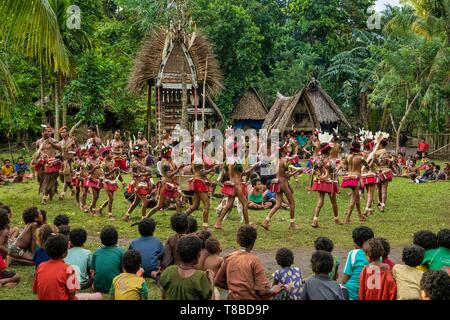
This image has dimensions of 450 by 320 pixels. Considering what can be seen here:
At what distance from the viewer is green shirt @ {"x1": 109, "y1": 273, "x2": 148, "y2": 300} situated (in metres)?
5.52

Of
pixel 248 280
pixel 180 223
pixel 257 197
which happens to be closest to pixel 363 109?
pixel 257 197

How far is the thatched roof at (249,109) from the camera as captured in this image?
35.2m

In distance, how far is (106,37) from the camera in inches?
1380

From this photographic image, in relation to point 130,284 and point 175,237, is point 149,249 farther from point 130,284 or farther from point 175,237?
point 130,284

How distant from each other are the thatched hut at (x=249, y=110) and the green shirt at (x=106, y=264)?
28501 mm

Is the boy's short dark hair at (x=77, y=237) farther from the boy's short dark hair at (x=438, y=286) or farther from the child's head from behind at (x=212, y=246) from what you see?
the boy's short dark hair at (x=438, y=286)

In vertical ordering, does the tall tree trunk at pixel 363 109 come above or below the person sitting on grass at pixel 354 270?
above

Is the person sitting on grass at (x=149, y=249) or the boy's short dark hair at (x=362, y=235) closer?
the boy's short dark hair at (x=362, y=235)

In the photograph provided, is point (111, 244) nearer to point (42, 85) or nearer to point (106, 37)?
point (42, 85)

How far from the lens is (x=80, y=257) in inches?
278

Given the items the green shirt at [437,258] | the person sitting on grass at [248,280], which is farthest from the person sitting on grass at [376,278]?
the person sitting on grass at [248,280]

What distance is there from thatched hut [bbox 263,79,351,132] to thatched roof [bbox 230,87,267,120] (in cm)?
129

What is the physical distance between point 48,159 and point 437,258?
1057 cm

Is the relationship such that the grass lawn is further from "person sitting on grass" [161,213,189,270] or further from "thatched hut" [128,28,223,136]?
"thatched hut" [128,28,223,136]
